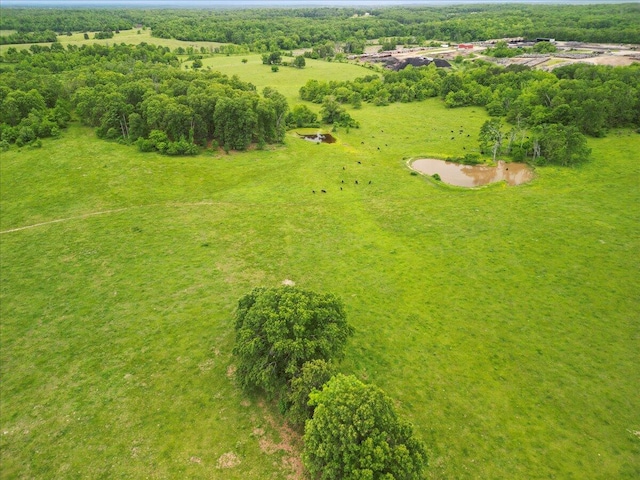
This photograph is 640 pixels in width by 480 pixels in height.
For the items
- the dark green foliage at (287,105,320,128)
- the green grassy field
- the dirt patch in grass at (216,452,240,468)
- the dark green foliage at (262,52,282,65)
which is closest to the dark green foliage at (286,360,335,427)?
the green grassy field

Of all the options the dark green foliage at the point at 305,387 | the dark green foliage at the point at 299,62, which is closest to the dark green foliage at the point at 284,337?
the dark green foliage at the point at 305,387

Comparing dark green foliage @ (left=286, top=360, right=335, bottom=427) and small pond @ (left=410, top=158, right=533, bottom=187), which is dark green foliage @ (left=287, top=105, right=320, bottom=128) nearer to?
small pond @ (left=410, top=158, right=533, bottom=187)

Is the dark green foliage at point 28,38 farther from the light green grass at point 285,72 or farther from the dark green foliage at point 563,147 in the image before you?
the dark green foliage at point 563,147

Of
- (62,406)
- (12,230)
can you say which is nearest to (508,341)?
(62,406)

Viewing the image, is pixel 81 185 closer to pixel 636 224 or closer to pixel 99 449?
pixel 99 449

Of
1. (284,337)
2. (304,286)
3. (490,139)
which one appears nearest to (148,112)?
(304,286)
